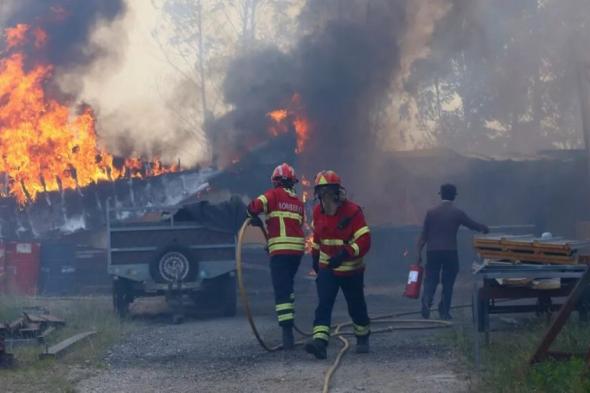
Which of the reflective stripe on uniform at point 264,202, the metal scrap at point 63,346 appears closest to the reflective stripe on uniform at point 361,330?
the reflective stripe on uniform at point 264,202

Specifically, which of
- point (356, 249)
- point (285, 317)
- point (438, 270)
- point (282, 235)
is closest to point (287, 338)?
point (285, 317)

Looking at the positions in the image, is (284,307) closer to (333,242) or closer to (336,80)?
(333,242)

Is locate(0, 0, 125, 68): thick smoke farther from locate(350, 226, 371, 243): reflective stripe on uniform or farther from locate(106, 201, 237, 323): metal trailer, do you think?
locate(350, 226, 371, 243): reflective stripe on uniform

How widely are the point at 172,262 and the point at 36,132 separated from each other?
8.06 meters

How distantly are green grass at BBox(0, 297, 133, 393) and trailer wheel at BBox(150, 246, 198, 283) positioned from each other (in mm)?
844

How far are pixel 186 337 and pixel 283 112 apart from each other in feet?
33.9

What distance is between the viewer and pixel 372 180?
21297 millimetres

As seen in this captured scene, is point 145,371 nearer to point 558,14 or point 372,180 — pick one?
point 372,180

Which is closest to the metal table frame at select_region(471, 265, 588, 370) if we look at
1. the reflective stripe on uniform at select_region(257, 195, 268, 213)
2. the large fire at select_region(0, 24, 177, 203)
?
the reflective stripe on uniform at select_region(257, 195, 268, 213)

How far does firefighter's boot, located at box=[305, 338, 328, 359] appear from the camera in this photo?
27.2 feet

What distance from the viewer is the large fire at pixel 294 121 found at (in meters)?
20.0

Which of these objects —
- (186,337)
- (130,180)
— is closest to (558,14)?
(130,180)

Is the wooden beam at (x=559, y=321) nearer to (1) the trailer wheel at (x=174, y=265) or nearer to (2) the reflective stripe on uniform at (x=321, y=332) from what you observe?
(2) the reflective stripe on uniform at (x=321, y=332)

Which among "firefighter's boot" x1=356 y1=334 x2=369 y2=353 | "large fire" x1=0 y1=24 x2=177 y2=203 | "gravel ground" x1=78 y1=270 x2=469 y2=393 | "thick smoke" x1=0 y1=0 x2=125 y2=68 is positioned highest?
"thick smoke" x1=0 y1=0 x2=125 y2=68
